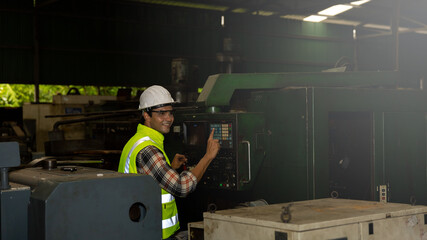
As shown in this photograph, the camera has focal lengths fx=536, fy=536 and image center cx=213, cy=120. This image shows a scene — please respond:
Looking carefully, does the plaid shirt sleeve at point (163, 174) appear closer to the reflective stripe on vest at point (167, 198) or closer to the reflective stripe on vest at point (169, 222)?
the reflective stripe on vest at point (167, 198)

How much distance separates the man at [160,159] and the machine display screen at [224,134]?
1.9 inches

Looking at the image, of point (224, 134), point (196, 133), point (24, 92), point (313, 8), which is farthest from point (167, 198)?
point (24, 92)

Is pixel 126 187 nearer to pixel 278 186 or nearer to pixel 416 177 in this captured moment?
pixel 278 186

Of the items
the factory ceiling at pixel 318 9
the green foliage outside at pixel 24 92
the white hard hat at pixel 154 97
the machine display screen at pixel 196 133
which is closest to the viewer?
the white hard hat at pixel 154 97

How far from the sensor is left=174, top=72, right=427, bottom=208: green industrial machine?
3.10 metres

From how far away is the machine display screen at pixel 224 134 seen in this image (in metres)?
3.12

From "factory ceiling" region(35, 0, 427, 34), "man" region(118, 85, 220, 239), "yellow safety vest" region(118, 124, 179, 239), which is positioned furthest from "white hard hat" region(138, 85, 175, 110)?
"factory ceiling" region(35, 0, 427, 34)

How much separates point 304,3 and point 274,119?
445 inches

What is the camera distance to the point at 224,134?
124 inches

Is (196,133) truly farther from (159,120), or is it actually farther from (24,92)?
(24,92)

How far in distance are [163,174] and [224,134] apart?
59 cm

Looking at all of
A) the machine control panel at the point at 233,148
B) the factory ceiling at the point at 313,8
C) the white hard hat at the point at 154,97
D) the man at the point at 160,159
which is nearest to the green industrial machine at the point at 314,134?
the machine control panel at the point at 233,148

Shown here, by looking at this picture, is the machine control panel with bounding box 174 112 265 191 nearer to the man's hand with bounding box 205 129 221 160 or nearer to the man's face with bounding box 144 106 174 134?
the man's hand with bounding box 205 129 221 160

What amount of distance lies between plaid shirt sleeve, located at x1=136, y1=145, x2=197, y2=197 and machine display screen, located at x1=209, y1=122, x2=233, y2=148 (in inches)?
17.9
